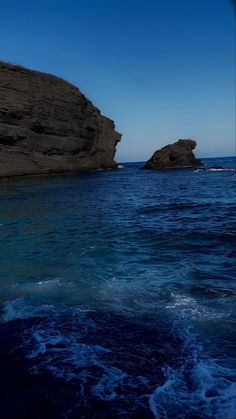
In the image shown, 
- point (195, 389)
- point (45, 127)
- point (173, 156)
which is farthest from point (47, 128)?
point (195, 389)

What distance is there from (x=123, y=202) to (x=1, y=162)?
3092cm

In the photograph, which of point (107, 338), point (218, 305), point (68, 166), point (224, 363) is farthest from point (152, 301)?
point (68, 166)

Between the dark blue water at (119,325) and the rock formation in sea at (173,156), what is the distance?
6282cm

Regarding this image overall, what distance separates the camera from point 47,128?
59.1 m

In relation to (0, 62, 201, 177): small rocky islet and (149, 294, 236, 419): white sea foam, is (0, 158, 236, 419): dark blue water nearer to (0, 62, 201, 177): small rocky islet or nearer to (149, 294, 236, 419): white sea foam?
(149, 294, 236, 419): white sea foam

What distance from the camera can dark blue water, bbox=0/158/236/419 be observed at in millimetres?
4332

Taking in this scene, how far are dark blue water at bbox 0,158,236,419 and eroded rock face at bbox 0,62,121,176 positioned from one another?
42.1 metres

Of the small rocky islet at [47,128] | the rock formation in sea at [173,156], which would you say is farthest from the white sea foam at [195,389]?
the rock formation in sea at [173,156]

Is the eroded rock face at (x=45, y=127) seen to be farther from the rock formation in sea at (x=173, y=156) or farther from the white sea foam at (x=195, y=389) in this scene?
the white sea foam at (x=195, y=389)

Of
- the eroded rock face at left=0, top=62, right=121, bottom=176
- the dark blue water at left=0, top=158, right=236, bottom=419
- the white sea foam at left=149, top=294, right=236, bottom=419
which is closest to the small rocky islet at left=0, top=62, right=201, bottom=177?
the eroded rock face at left=0, top=62, right=121, bottom=176

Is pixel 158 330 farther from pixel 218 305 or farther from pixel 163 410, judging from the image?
pixel 163 410

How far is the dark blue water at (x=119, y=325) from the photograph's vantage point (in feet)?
14.2

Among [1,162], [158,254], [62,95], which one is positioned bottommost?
[158,254]

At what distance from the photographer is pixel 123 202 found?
82.5ft
